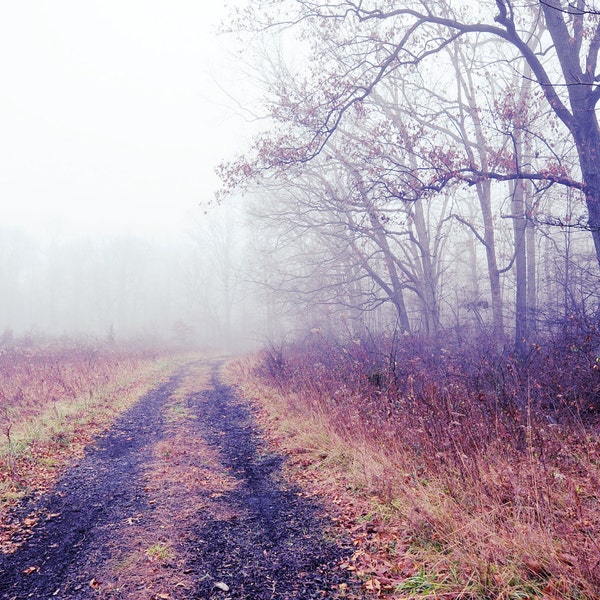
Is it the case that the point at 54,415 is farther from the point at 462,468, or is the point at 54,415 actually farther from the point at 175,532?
the point at 462,468

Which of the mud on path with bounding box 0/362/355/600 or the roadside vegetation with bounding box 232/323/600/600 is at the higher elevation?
the roadside vegetation with bounding box 232/323/600/600

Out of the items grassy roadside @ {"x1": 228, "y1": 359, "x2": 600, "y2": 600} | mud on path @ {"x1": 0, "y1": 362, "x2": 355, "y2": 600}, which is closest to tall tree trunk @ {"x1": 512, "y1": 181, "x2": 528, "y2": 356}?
grassy roadside @ {"x1": 228, "y1": 359, "x2": 600, "y2": 600}

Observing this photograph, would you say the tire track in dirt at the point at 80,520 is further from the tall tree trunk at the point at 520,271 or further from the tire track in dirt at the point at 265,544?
the tall tree trunk at the point at 520,271

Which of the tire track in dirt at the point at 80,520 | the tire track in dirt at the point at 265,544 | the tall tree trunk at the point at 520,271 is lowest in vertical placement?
the tire track in dirt at the point at 265,544

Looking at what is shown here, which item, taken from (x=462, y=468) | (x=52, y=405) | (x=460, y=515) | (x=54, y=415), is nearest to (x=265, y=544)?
(x=460, y=515)

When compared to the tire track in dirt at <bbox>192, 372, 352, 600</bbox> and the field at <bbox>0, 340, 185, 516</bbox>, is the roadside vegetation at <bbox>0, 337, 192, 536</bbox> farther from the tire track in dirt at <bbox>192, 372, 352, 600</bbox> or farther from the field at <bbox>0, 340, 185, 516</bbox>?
the tire track in dirt at <bbox>192, 372, 352, 600</bbox>

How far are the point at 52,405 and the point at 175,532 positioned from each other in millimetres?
6861

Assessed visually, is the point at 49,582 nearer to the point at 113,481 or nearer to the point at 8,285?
the point at 113,481

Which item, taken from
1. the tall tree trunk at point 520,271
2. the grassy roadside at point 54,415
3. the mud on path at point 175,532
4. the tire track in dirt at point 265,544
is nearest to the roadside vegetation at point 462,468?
the tire track in dirt at point 265,544

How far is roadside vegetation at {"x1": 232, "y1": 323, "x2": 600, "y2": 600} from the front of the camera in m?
3.02

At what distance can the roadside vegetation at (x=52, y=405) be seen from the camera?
5824mm

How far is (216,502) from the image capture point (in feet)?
16.2

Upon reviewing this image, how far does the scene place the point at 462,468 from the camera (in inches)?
172

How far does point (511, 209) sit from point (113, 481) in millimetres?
14251
